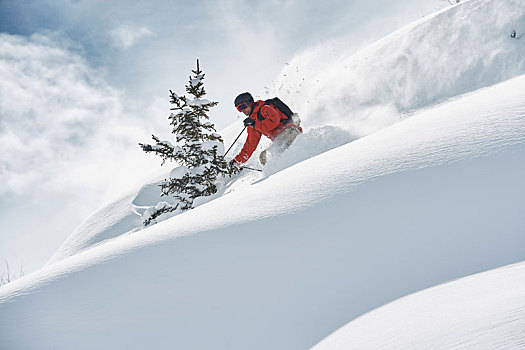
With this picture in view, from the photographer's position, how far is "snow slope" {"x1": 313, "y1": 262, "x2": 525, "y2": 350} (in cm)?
142

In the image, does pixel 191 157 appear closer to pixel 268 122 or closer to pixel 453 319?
pixel 268 122

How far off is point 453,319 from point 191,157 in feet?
27.9

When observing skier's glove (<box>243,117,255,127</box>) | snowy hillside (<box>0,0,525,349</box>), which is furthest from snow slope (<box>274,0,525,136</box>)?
snowy hillside (<box>0,0,525,349</box>)

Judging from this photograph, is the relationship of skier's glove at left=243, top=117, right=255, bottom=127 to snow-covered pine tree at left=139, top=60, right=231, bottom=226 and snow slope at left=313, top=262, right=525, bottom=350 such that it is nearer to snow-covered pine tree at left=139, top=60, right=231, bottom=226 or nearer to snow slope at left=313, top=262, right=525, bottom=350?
snow-covered pine tree at left=139, top=60, right=231, bottom=226

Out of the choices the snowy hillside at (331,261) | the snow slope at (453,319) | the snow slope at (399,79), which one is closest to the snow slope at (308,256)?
the snowy hillside at (331,261)

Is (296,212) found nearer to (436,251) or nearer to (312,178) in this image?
(312,178)

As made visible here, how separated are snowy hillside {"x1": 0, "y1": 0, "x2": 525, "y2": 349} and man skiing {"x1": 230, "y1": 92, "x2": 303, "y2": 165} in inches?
156

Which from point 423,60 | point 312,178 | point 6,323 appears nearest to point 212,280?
point 312,178

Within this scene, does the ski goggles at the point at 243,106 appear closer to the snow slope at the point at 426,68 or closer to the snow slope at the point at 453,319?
the snow slope at the point at 426,68

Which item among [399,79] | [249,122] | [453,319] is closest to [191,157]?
[249,122]

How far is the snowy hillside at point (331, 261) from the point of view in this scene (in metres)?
2.21

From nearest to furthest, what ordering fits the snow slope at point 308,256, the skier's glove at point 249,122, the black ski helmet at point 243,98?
the snow slope at point 308,256 → the black ski helmet at point 243,98 → the skier's glove at point 249,122

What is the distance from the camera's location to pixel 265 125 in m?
7.97

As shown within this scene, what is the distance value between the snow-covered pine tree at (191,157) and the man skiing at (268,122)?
1584 millimetres
